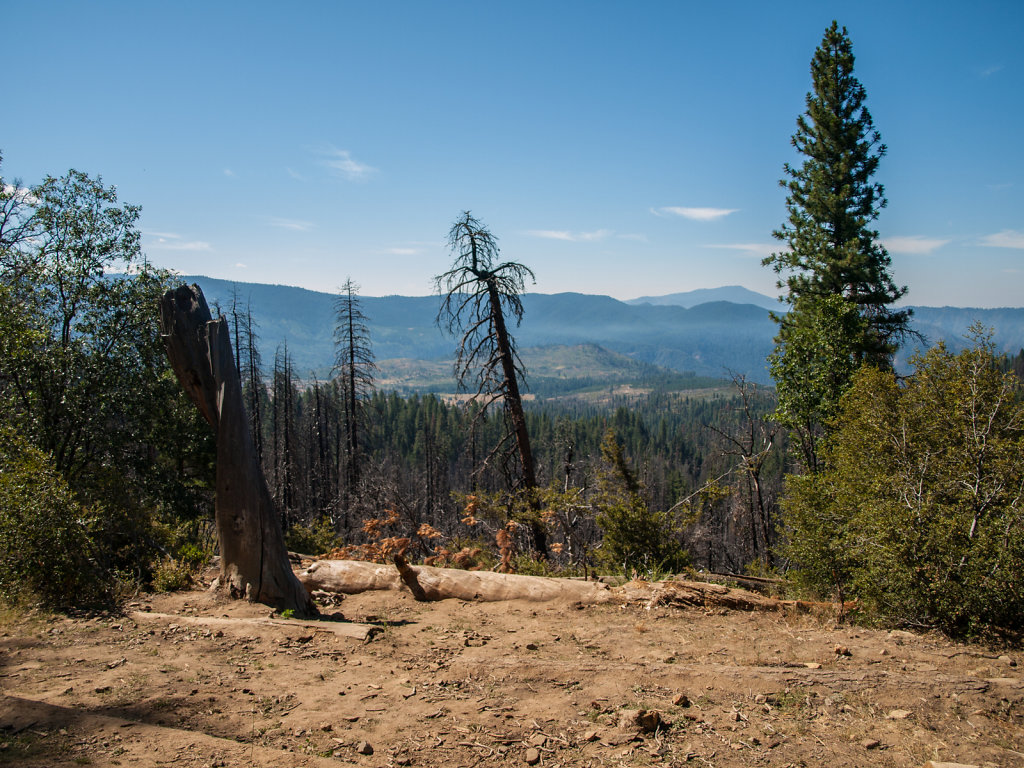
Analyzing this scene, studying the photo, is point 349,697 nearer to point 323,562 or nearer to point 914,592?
point 323,562

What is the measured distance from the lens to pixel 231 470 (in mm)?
7707

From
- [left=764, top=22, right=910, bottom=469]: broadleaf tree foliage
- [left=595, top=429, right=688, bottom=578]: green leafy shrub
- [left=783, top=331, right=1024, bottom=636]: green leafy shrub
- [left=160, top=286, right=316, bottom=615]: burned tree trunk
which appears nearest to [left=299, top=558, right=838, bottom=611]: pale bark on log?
[left=160, top=286, right=316, bottom=615]: burned tree trunk

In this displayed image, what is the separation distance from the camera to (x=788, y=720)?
4.69m

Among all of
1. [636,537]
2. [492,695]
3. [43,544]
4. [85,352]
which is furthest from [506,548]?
[85,352]

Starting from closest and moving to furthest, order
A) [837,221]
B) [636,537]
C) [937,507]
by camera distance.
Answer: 1. [937,507]
2. [636,537]
3. [837,221]

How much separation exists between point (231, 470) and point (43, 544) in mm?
2460

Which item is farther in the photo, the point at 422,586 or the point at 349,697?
the point at 422,586

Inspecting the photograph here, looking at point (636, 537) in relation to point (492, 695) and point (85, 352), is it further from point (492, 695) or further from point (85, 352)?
point (85, 352)

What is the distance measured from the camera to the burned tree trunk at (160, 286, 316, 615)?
25.0 ft

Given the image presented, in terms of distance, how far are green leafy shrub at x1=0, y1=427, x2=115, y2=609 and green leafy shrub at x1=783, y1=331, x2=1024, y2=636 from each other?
404 inches

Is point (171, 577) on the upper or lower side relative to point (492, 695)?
lower

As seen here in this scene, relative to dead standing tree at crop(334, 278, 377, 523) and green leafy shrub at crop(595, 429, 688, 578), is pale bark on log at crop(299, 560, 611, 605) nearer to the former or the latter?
green leafy shrub at crop(595, 429, 688, 578)

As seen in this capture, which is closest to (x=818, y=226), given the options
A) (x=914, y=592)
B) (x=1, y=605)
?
(x=914, y=592)

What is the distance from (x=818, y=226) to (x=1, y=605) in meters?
22.4
